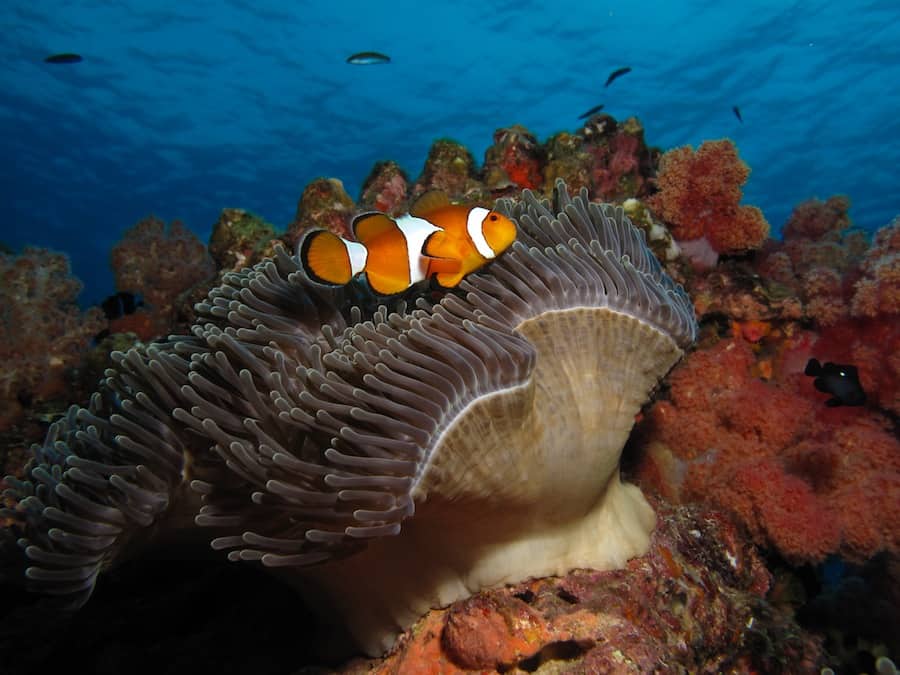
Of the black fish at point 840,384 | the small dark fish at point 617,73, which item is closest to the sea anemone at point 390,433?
the black fish at point 840,384

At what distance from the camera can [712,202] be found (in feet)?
13.7

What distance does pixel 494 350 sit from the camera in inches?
74.9

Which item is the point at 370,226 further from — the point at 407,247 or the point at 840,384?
the point at 840,384

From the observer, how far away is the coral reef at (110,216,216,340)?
6.30 metres

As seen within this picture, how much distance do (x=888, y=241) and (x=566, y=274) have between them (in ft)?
11.2

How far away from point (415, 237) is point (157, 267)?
17.7 feet

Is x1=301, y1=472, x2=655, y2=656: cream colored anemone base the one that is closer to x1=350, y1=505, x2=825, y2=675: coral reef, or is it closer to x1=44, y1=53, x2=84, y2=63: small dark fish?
x1=350, y1=505, x2=825, y2=675: coral reef

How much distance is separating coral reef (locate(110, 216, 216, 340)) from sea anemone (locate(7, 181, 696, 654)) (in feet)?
13.4

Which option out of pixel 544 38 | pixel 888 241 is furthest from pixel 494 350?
pixel 544 38

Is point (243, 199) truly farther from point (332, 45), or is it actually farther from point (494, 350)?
point (494, 350)

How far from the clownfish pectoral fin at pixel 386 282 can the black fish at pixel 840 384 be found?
10.4 ft

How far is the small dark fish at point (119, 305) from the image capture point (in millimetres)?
6020

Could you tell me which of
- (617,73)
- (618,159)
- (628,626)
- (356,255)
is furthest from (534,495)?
(617,73)

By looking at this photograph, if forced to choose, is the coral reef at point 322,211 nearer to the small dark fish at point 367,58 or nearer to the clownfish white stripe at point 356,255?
the clownfish white stripe at point 356,255
